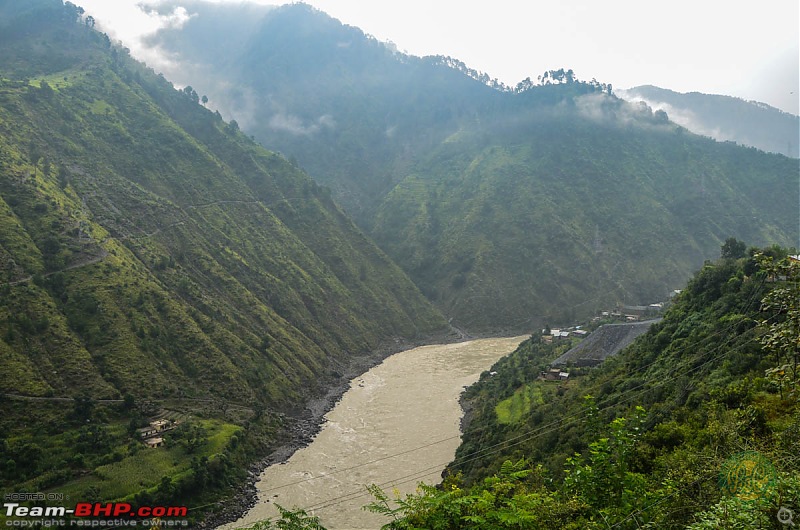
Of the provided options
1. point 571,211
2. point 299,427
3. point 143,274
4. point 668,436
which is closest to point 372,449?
point 299,427

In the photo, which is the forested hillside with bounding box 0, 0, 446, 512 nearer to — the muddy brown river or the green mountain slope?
the muddy brown river

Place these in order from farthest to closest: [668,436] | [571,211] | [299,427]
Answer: [571,211]
[299,427]
[668,436]

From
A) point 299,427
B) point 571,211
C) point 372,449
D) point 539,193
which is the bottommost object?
point 372,449

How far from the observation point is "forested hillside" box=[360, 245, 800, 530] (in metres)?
10.9

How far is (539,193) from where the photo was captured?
463ft

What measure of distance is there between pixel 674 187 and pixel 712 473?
522 ft

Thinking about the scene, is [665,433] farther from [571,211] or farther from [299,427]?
[571,211]

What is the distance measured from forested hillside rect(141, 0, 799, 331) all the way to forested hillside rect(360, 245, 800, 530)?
215 ft

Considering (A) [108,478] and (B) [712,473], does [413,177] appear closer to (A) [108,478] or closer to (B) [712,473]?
(A) [108,478]

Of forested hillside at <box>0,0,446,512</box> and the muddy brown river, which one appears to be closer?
the muddy brown river

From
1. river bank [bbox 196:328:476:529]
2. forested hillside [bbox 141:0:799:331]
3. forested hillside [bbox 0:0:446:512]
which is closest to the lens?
river bank [bbox 196:328:476:529]

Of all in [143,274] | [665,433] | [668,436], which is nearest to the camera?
[668,436]

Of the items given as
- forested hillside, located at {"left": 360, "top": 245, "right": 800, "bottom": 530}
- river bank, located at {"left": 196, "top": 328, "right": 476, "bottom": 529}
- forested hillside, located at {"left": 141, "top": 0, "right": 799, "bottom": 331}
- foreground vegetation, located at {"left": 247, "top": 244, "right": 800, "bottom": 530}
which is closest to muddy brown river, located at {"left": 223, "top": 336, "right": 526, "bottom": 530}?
river bank, located at {"left": 196, "top": 328, "right": 476, "bottom": 529}

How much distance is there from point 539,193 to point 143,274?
108 meters
